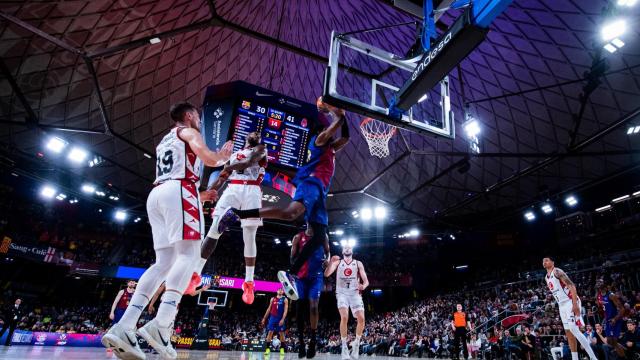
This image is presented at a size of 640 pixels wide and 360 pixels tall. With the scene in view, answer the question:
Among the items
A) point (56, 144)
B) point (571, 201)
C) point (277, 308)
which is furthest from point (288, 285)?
point (571, 201)

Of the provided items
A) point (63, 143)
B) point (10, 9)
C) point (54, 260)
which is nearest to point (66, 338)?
point (54, 260)

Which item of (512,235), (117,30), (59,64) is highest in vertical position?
(117,30)

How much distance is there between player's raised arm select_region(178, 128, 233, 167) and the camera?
11.9ft

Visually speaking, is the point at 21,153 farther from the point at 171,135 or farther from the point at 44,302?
the point at 171,135

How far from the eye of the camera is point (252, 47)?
1842 cm

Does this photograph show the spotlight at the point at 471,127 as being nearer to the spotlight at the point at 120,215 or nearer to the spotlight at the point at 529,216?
the spotlight at the point at 529,216

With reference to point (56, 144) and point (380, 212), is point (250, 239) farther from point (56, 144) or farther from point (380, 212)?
point (380, 212)

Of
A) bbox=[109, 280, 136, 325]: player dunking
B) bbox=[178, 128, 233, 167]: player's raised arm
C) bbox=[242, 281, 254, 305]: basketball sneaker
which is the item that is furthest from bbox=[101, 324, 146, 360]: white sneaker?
bbox=[109, 280, 136, 325]: player dunking

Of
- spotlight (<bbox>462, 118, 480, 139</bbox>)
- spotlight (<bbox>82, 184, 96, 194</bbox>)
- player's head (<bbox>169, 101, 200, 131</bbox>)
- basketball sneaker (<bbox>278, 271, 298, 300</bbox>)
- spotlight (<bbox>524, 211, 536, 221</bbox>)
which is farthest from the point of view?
spotlight (<bbox>524, 211, 536, 221</bbox>)

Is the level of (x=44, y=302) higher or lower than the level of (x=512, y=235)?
lower

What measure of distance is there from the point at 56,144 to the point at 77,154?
1.17 metres

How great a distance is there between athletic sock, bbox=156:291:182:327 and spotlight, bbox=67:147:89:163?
890 inches

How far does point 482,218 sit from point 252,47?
944 inches

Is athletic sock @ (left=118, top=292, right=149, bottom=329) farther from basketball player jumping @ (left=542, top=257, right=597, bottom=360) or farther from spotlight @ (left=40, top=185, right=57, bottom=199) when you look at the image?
spotlight @ (left=40, top=185, right=57, bottom=199)
